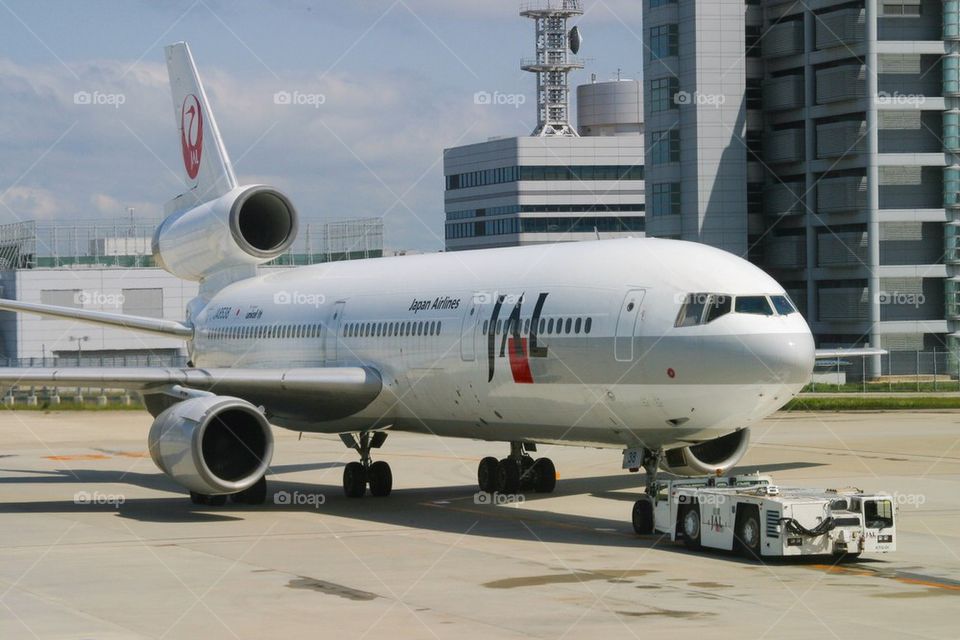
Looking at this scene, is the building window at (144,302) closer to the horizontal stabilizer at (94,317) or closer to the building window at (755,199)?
the building window at (755,199)

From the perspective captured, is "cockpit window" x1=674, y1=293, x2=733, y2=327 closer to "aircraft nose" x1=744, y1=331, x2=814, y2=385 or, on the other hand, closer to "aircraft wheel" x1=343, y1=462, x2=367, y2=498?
"aircraft nose" x1=744, y1=331, x2=814, y2=385

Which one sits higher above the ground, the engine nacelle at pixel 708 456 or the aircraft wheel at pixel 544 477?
the engine nacelle at pixel 708 456

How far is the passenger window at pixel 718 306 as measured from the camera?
70.0 feet

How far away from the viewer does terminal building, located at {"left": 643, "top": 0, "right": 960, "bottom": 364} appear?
76188 millimetres

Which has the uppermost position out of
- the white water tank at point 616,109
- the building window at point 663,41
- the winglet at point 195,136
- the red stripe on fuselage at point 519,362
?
the white water tank at point 616,109

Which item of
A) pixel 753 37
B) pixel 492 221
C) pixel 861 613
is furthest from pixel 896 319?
pixel 492 221

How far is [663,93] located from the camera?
8225 cm

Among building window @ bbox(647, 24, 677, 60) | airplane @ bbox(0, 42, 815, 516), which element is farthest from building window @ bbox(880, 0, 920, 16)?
airplane @ bbox(0, 42, 815, 516)

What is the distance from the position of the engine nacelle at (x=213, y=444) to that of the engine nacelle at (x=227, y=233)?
802cm

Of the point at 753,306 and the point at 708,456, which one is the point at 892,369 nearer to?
the point at 708,456

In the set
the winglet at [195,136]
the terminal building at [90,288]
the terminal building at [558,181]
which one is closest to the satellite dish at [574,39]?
the terminal building at [558,181]

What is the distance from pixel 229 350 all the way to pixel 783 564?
1797cm

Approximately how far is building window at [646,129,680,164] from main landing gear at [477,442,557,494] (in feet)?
180

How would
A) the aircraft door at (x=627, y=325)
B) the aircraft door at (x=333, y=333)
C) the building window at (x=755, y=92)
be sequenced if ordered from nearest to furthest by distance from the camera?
the aircraft door at (x=627, y=325) → the aircraft door at (x=333, y=333) → the building window at (x=755, y=92)
